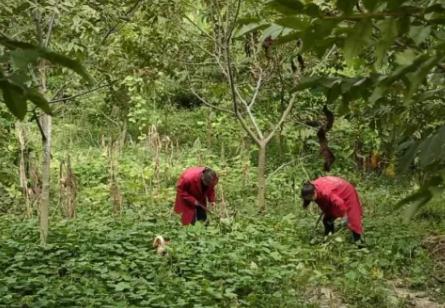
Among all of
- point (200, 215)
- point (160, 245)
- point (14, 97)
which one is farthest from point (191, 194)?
point (14, 97)

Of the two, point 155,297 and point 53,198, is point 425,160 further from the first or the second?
point 53,198

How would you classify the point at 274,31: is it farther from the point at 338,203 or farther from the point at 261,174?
the point at 261,174

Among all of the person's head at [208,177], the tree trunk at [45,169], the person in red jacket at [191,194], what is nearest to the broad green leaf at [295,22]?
the tree trunk at [45,169]

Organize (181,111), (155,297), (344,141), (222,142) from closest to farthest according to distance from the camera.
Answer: (155,297), (344,141), (222,142), (181,111)

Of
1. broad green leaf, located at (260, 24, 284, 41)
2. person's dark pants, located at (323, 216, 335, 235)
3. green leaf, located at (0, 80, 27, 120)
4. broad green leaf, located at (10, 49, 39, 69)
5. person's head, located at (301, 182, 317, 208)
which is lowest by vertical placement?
person's dark pants, located at (323, 216, 335, 235)

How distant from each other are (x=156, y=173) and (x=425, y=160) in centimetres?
830

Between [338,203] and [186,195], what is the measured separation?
190cm

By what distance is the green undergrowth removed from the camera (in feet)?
17.2

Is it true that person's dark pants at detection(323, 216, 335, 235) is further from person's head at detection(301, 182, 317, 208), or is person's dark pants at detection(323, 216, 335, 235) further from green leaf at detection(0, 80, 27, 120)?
green leaf at detection(0, 80, 27, 120)

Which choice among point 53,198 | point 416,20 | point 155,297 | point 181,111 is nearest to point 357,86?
point 416,20

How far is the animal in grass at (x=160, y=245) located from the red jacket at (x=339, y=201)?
2.11 metres

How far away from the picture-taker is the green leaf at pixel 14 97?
1468mm

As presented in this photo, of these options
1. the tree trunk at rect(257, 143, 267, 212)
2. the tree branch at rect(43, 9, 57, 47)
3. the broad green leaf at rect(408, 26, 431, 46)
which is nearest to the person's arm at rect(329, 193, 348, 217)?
the tree trunk at rect(257, 143, 267, 212)

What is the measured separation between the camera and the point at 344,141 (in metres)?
10.6
